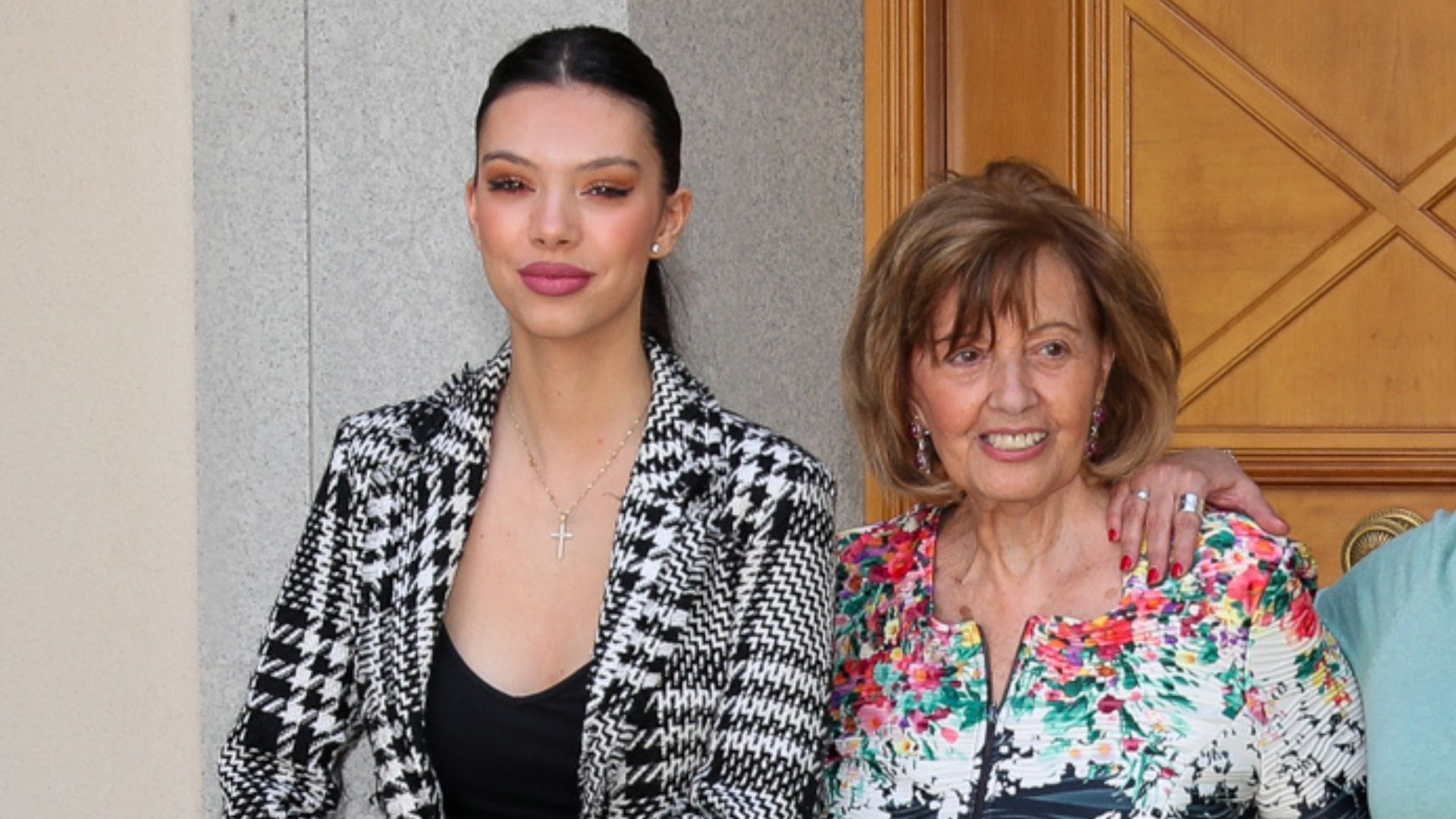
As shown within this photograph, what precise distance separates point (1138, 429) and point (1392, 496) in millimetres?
1065

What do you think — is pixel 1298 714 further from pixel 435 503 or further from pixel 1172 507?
pixel 435 503

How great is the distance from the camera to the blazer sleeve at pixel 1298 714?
2438mm

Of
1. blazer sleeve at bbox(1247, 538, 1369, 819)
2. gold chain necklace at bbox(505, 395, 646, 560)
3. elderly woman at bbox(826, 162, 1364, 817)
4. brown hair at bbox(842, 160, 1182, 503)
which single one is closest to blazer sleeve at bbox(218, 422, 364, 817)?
gold chain necklace at bbox(505, 395, 646, 560)

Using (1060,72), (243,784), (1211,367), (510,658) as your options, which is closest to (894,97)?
(1060,72)

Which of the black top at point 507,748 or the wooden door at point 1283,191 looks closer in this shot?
the black top at point 507,748

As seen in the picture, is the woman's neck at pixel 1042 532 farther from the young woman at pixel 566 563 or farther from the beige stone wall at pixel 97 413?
the beige stone wall at pixel 97 413

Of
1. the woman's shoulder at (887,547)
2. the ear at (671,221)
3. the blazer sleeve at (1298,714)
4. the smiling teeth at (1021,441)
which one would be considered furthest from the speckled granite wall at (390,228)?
the blazer sleeve at (1298,714)

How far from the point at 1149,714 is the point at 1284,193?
1.38 m

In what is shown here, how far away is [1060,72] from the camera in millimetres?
3650

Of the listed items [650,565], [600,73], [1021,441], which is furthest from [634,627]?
[600,73]

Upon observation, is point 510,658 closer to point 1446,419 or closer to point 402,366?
point 402,366

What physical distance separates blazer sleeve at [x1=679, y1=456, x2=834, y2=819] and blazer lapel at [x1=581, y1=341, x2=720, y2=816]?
0.07 meters

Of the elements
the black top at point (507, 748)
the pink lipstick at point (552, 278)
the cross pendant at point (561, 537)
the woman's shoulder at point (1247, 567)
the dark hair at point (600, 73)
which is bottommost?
the black top at point (507, 748)

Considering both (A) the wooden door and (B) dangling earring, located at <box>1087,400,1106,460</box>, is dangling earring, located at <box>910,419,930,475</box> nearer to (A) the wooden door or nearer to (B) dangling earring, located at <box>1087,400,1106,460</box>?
(B) dangling earring, located at <box>1087,400,1106,460</box>
